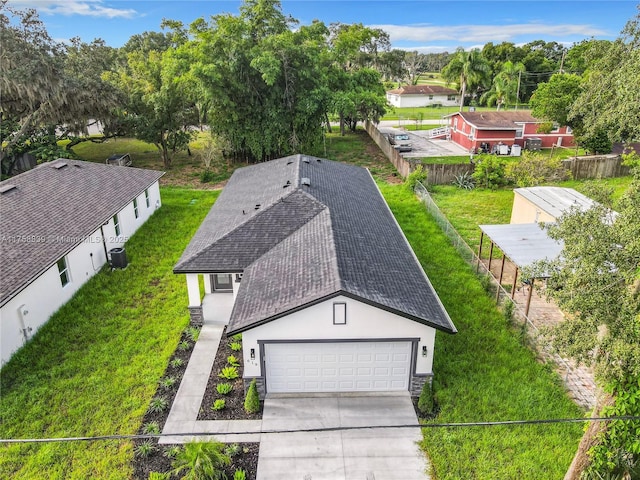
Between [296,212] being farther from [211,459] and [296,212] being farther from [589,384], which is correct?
[589,384]

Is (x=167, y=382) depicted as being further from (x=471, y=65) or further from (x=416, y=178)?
(x=471, y=65)

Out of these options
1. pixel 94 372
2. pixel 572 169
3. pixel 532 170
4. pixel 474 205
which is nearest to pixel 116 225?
pixel 94 372

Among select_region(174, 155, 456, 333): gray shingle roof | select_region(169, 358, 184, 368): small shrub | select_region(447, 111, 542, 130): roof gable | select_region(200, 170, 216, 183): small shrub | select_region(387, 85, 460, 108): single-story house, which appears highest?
select_region(387, 85, 460, 108): single-story house

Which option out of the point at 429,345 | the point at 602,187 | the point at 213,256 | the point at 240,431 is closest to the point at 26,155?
the point at 213,256

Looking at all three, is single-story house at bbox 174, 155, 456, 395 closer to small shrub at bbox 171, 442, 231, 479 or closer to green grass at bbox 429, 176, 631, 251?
small shrub at bbox 171, 442, 231, 479

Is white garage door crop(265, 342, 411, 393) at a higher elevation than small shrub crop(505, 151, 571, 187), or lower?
lower

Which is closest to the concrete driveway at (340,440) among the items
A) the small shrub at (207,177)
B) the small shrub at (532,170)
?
the small shrub at (532,170)

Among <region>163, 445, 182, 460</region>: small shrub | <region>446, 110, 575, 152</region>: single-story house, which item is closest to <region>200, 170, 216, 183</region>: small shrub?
<region>446, 110, 575, 152</region>: single-story house
